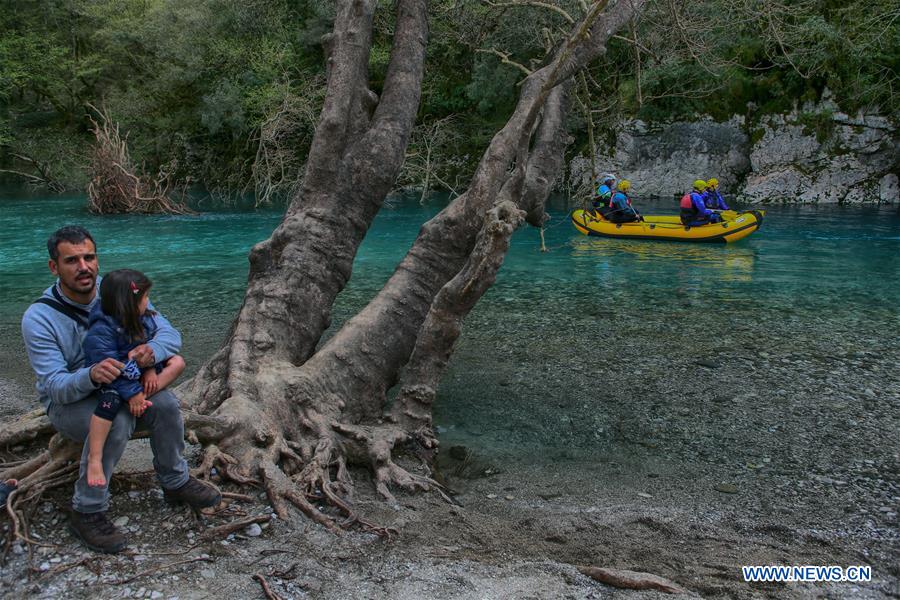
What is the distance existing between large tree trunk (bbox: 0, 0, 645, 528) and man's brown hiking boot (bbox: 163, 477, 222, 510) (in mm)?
657

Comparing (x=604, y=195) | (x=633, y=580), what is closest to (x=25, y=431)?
(x=633, y=580)

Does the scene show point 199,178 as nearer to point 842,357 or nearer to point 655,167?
point 655,167

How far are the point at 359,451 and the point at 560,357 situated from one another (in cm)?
394

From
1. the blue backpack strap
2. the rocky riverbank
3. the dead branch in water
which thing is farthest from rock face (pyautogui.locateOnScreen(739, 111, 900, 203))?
the blue backpack strap

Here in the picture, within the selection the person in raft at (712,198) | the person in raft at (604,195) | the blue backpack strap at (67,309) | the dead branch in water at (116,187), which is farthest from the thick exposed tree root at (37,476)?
the dead branch in water at (116,187)

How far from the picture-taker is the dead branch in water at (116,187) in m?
26.0

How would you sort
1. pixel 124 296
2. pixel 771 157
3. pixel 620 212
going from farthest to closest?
pixel 771 157
pixel 620 212
pixel 124 296

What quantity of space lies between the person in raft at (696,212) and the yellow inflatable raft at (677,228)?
7.6 inches

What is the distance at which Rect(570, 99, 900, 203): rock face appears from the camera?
1016 inches

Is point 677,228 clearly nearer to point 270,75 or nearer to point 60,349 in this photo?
point 60,349

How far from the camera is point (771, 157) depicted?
27.3 meters

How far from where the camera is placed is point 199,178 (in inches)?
1439

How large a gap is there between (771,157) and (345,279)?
80.4 ft

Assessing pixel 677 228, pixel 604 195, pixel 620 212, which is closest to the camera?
pixel 677 228
